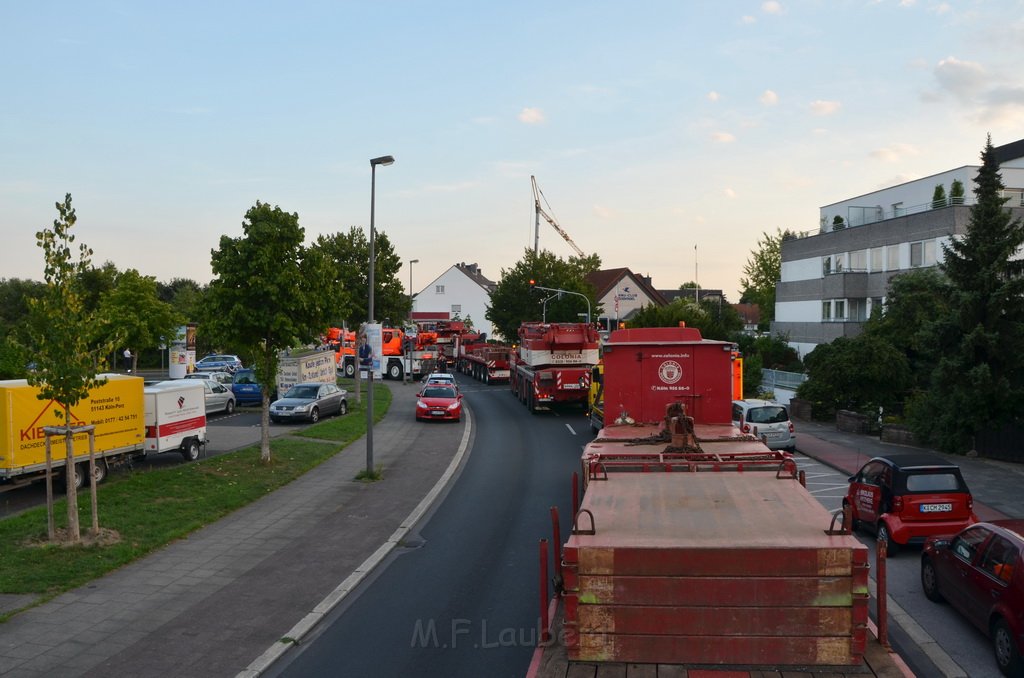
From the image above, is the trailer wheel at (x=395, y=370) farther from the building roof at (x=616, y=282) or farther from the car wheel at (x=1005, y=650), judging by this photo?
the car wheel at (x=1005, y=650)

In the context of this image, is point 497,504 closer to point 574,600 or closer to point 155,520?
point 155,520

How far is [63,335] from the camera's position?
1227cm

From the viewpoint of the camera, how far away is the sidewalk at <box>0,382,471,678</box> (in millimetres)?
8578

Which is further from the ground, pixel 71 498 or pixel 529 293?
pixel 529 293

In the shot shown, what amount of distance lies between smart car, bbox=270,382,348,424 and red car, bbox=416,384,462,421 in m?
3.36

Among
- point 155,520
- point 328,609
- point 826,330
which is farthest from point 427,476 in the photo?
point 826,330

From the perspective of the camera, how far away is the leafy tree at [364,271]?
3684 cm

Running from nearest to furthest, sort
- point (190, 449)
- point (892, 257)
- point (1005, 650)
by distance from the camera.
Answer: point (1005, 650) → point (190, 449) → point (892, 257)

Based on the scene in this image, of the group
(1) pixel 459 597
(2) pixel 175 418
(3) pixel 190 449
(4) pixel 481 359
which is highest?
(4) pixel 481 359

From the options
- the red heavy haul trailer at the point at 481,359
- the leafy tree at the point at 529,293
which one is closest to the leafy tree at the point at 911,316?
the red heavy haul trailer at the point at 481,359

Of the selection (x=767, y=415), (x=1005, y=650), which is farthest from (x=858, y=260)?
(x=1005, y=650)

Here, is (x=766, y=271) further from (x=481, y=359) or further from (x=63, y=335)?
(x=63, y=335)

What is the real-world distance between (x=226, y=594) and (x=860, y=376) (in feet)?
85.5

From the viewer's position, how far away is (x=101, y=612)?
9.95 metres
